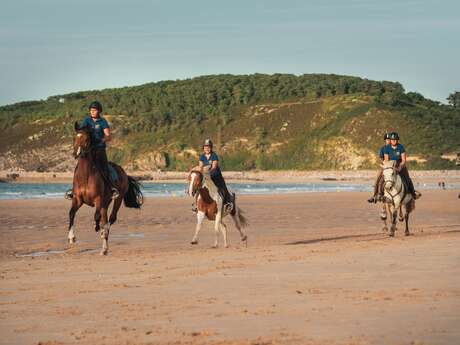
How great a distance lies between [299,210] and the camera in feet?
126

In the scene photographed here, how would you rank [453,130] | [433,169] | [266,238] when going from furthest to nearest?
[453,130] → [433,169] → [266,238]

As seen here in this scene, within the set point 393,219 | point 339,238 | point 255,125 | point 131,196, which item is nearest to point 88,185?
point 131,196

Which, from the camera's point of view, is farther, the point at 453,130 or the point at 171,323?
the point at 453,130

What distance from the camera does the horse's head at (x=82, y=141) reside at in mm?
19078

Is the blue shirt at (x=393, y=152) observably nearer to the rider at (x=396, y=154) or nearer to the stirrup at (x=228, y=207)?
the rider at (x=396, y=154)

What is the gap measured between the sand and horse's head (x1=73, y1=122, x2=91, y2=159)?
192 centimetres

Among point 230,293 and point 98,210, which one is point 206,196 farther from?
point 230,293

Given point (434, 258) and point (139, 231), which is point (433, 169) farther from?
point (434, 258)

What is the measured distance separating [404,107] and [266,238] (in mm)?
125485

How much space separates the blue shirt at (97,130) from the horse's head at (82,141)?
21 centimetres

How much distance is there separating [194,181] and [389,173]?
513 centimetres

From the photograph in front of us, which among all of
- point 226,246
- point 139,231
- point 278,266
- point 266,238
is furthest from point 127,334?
point 139,231

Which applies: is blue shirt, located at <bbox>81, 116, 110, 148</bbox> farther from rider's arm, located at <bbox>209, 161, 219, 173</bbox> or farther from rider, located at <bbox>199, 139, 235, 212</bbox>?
rider's arm, located at <bbox>209, 161, 219, 173</bbox>

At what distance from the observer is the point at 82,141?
62.7 feet
